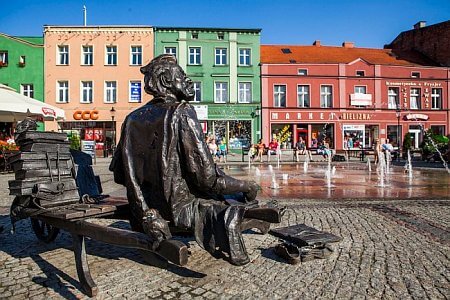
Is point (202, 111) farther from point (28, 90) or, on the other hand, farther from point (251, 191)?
point (251, 191)

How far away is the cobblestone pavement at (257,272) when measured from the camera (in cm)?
255

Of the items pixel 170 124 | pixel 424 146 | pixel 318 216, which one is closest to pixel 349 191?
pixel 318 216

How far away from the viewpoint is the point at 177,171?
2648 millimetres

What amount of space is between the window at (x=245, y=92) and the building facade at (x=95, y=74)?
306 inches

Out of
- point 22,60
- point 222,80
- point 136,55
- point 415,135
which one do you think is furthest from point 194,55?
point 415,135

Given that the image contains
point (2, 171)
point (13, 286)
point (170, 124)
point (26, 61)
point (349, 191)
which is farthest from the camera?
point (26, 61)

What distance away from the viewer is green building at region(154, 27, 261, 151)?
29312mm

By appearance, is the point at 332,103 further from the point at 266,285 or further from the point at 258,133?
the point at 266,285

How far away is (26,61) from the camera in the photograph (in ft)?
92.4

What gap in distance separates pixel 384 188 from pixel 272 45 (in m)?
29.1

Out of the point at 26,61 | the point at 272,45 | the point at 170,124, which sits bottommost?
the point at 170,124

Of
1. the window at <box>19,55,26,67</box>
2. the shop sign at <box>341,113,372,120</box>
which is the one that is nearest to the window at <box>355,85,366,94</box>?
the shop sign at <box>341,113,372,120</box>

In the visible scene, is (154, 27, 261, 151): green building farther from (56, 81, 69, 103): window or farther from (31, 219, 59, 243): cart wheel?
(31, 219, 59, 243): cart wheel

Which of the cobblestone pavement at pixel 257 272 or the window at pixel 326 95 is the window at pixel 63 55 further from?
the cobblestone pavement at pixel 257 272
